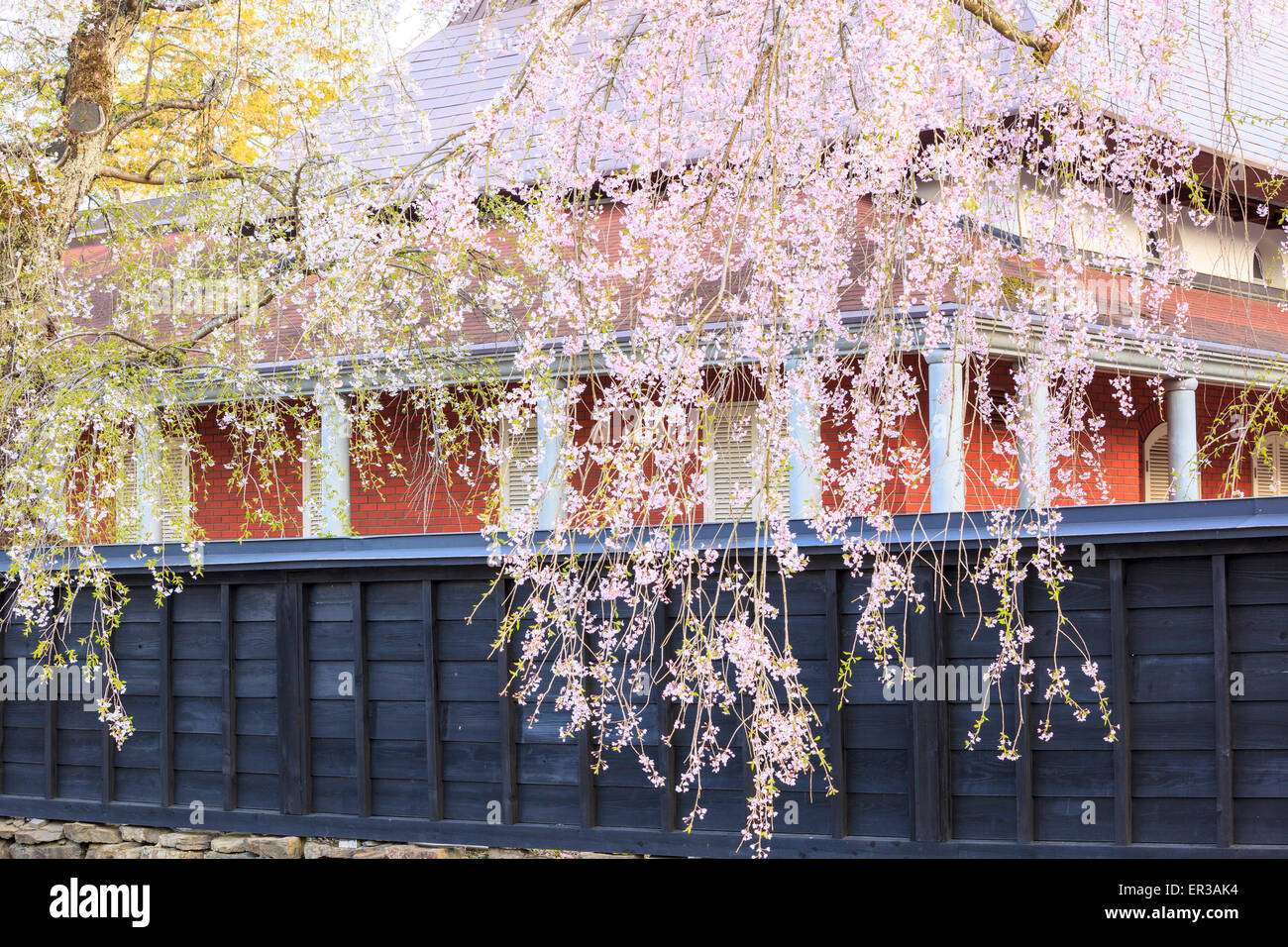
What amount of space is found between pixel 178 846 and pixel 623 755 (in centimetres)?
247

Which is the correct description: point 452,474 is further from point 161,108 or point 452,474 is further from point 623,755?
point 623,755

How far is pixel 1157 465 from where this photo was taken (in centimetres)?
1288

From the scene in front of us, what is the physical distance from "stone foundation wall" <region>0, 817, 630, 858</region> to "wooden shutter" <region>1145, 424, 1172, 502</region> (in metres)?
8.95

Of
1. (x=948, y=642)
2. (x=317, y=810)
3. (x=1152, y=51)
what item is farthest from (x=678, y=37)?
(x=317, y=810)

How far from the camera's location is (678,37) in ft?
13.7

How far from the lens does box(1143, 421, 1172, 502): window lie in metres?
12.4

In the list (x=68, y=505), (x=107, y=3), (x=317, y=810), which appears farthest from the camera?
(x=107, y=3)

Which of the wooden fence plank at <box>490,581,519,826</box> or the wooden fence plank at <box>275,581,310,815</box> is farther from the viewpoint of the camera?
the wooden fence plank at <box>275,581,310,815</box>
